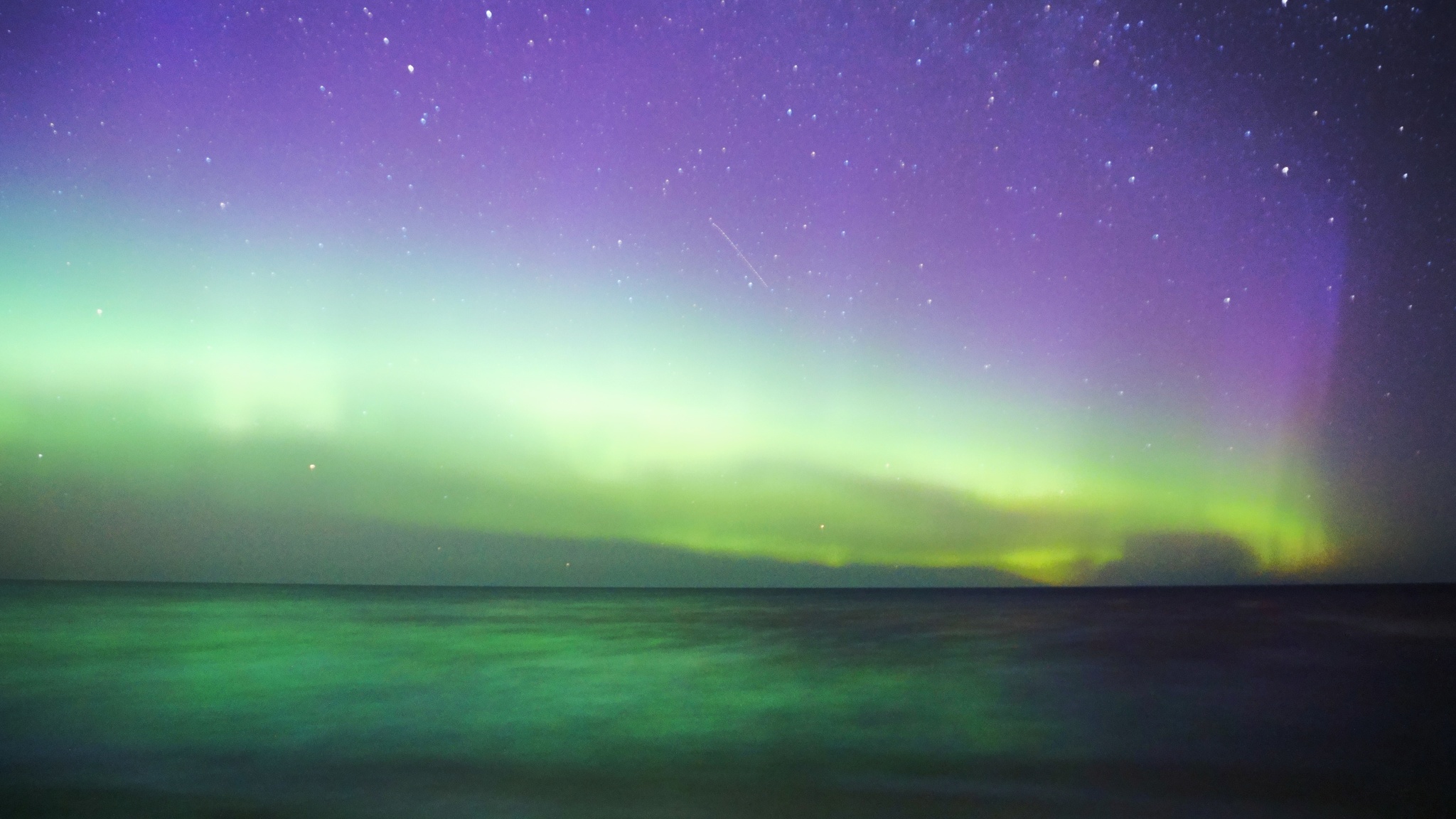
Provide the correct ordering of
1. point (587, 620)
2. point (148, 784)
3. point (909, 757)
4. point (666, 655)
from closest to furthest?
point (148, 784) < point (909, 757) < point (666, 655) < point (587, 620)

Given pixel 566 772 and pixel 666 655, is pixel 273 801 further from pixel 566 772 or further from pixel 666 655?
pixel 666 655

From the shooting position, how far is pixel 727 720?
5023mm

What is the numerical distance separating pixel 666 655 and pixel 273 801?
4726 millimetres

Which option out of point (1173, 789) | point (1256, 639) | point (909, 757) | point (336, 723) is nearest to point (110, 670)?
point (336, 723)

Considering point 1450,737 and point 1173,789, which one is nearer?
point 1173,789

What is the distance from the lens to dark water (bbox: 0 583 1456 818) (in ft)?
11.6

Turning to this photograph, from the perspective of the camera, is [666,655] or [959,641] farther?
[959,641]

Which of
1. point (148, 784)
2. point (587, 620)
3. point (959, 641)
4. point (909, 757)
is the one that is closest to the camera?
point (148, 784)

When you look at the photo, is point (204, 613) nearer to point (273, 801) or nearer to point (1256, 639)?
point (273, 801)

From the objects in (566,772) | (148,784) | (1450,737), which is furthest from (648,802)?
(1450,737)

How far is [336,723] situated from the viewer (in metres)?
4.91

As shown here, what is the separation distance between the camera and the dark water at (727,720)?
11.6 ft

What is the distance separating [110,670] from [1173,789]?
23.2 feet

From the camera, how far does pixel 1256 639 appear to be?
913 cm
